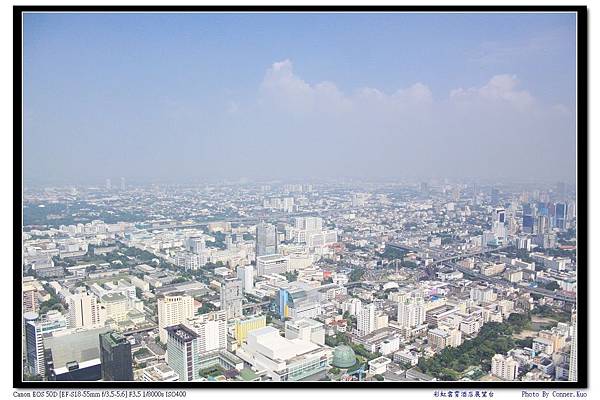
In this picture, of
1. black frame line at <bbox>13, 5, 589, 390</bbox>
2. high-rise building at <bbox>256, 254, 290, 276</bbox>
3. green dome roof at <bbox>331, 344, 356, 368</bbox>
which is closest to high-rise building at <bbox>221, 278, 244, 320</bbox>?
high-rise building at <bbox>256, 254, 290, 276</bbox>

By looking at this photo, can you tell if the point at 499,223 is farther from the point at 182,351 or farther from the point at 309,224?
the point at 182,351

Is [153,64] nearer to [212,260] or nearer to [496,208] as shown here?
[212,260]

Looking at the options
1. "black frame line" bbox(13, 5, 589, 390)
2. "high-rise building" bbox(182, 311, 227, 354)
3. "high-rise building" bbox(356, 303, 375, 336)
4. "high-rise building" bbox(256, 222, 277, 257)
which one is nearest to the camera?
"black frame line" bbox(13, 5, 589, 390)

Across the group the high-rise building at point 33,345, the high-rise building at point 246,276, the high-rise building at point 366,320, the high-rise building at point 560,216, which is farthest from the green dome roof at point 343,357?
the high-rise building at point 33,345

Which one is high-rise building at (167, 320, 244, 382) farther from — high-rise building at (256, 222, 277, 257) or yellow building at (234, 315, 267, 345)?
high-rise building at (256, 222, 277, 257)

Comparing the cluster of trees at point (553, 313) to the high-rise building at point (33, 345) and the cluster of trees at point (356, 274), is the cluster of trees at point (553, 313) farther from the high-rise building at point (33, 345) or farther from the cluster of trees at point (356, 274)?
the high-rise building at point (33, 345)

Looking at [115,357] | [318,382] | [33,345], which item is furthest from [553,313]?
[33,345]
